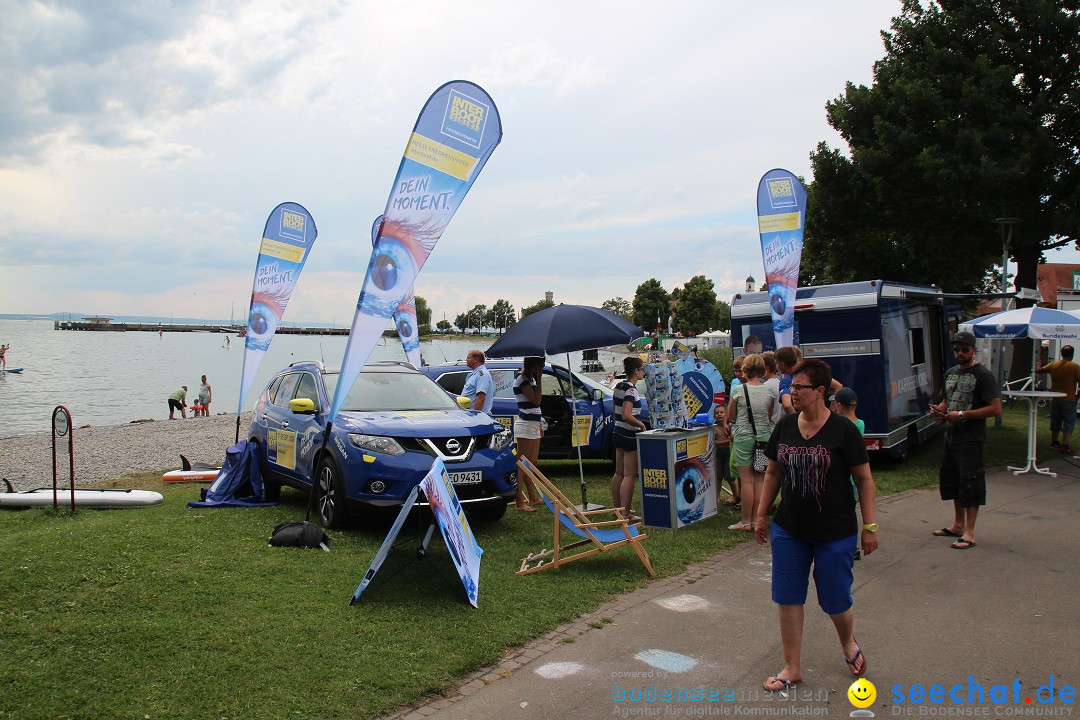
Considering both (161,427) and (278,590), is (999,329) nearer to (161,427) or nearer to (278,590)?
(278,590)

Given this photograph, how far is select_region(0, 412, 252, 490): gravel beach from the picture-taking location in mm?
14164

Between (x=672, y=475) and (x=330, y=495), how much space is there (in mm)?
3432

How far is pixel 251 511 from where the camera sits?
8492mm

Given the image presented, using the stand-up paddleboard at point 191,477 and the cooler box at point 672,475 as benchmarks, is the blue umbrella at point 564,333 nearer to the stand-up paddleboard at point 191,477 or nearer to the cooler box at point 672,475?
the cooler box at point 672,475

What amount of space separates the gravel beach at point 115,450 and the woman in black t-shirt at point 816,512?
33.2 feet

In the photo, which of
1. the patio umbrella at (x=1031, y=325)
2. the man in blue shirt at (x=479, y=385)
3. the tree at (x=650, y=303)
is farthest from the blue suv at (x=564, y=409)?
the tree at (x=650, y=303)

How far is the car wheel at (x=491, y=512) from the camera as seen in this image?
7.69 metres

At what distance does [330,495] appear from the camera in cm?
753

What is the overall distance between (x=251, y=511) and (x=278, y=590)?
3373 mm

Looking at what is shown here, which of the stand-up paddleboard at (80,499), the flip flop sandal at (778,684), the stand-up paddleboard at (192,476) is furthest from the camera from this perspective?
the stand-up paddleboard at (192,476)

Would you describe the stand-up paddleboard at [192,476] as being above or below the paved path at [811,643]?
below

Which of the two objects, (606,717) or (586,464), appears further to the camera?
(586,464)

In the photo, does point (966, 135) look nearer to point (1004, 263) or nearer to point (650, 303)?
point (1004, 263)

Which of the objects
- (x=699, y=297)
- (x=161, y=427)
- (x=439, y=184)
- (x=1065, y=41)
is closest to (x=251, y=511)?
(x=439, y=184)
